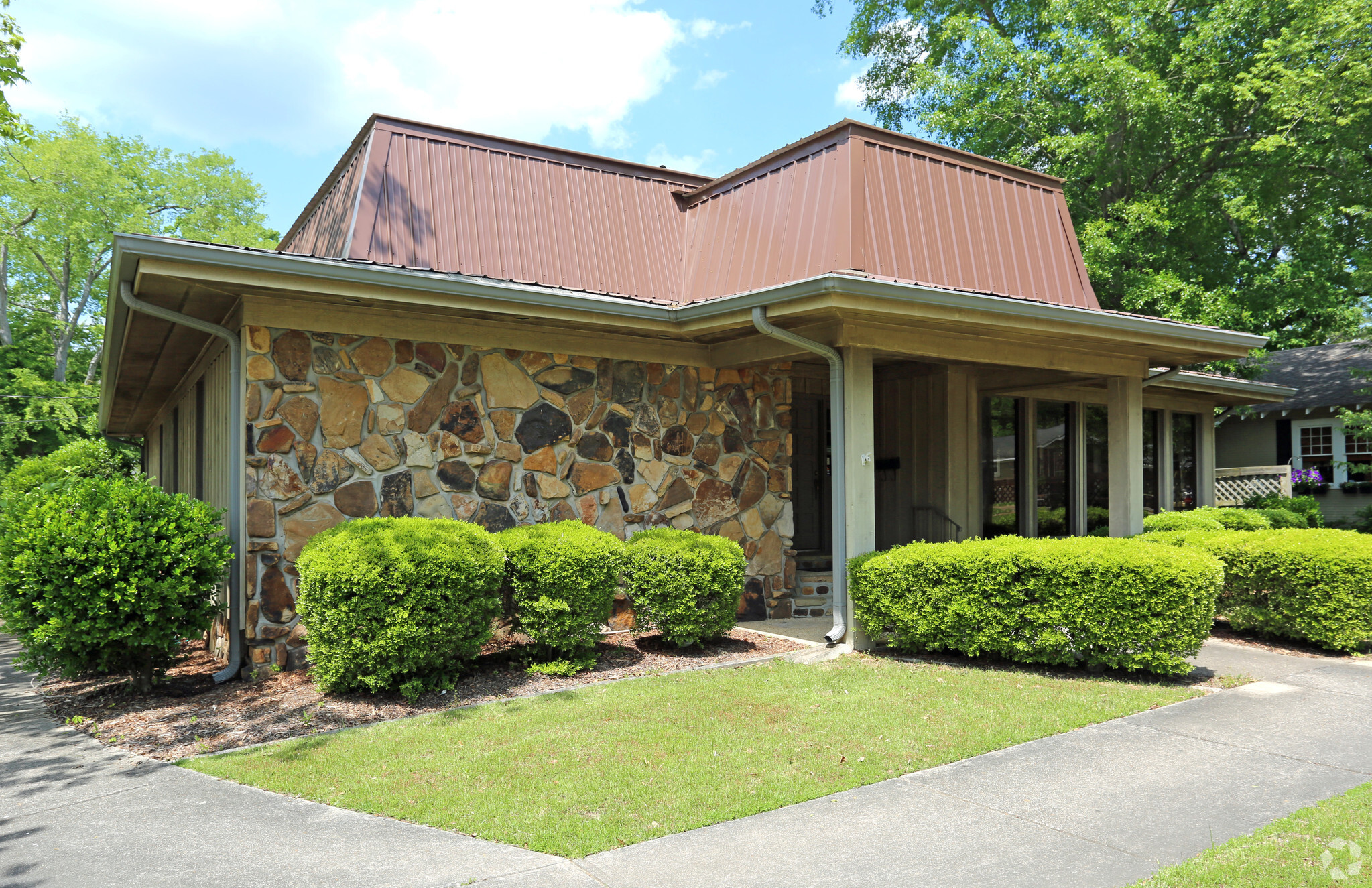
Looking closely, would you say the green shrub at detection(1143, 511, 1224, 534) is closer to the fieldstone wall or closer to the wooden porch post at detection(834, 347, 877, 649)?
the wooden porch post at detection(834, 347, 877, 649)

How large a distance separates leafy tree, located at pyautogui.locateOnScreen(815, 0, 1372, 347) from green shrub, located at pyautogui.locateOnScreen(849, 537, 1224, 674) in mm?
9816

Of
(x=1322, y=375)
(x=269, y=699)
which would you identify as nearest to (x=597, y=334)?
(x=269, y=699)

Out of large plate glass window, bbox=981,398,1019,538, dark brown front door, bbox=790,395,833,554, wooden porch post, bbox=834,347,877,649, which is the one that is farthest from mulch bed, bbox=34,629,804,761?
large plate glass window, bbox=981,398,1019,538

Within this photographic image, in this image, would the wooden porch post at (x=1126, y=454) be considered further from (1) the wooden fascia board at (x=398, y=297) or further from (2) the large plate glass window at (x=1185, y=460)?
(2) the large plate glass window at (x=1185, y=460)

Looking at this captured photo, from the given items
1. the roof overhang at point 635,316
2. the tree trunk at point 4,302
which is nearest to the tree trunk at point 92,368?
the tree trunk at point 4,302

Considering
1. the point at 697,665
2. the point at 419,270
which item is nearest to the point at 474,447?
the point at 419,270

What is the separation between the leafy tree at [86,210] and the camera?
27.9m

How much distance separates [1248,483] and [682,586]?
47.6ft

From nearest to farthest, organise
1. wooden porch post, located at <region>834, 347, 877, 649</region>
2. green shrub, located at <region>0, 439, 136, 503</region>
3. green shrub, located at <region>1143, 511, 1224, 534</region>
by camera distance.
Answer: wooden porch post, located at <region>834, 347, 877, 649</region>
green shrub, located at <region>1143, 511, 1224, 534</region>
green shrub, located at <region>0, 439, 136, 503</region>

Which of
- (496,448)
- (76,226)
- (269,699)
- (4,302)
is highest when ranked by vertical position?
(76,226)

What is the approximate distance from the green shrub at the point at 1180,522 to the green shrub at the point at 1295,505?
4671mm

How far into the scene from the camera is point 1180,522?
1052 cm

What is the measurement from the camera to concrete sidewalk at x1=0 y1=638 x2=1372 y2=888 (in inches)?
123

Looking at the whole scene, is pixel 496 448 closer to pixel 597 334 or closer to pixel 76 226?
pixel 597 334
